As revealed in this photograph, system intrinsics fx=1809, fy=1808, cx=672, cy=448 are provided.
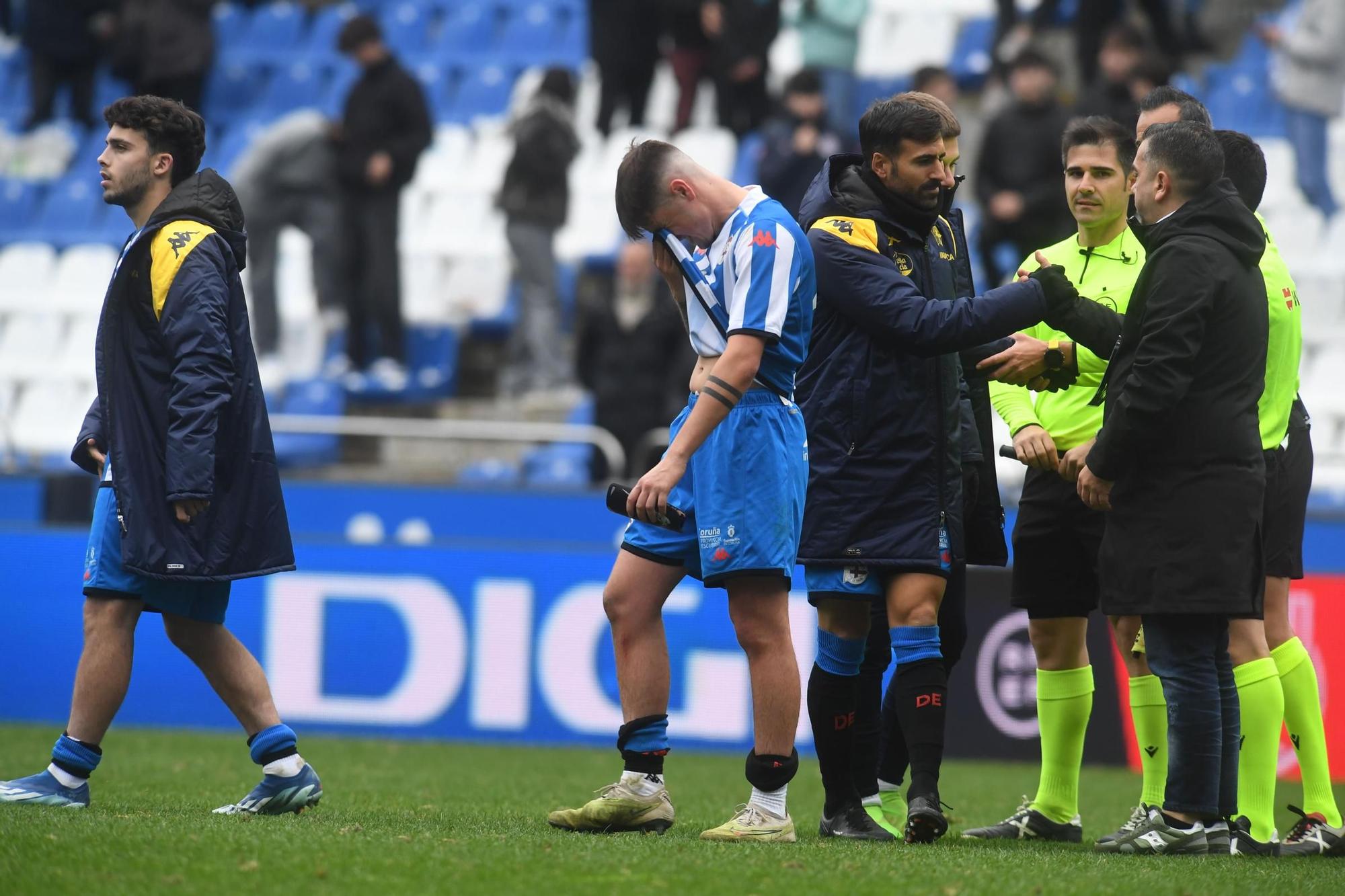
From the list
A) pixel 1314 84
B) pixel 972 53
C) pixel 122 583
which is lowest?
pixel 122 583

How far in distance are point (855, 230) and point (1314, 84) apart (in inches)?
364

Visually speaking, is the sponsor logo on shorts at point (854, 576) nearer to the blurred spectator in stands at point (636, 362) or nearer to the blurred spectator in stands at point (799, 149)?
the blurred spectator in stands at point (636, 362)

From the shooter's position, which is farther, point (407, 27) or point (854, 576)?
point (407, 27)

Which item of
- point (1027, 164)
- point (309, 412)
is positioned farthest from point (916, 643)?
point (309, 412)

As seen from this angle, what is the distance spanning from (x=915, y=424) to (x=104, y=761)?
4431mm

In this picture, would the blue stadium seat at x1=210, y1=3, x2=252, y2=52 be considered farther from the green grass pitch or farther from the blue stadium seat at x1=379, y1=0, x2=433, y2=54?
the green grass pitch

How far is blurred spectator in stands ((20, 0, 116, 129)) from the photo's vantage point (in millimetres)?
17438

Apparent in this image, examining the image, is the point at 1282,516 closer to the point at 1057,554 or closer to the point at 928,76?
the point at 1057,554

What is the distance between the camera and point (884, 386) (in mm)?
5492

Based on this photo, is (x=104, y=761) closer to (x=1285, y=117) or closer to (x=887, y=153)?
(x=887, y=153)

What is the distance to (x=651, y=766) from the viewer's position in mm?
5500

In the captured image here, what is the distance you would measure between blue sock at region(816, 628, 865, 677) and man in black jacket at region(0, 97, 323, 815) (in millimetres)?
1720

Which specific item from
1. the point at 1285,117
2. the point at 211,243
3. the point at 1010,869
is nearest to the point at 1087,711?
the point at 1010,869

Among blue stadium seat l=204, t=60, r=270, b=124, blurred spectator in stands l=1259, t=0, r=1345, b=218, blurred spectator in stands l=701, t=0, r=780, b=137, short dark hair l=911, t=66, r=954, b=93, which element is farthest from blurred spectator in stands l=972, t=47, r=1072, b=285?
blue stadium seat l=204, t=60, r=270, b=124
